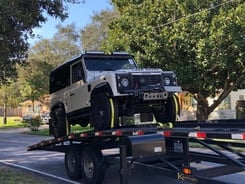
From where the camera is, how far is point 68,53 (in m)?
64.8

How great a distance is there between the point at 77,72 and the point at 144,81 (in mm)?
2554

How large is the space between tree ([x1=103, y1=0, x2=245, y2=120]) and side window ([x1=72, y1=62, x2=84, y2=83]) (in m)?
11.6

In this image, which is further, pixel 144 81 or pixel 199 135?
pixel 144 81

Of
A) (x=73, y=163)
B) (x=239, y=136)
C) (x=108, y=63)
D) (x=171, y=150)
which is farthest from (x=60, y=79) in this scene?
(x=239, y=136)

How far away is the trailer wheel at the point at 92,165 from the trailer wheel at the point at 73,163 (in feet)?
0.92

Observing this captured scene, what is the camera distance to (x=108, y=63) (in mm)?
11781

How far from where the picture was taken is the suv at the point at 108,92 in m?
9.71

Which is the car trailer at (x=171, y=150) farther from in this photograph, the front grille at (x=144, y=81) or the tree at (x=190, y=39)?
the tree at (x=190, y=39)

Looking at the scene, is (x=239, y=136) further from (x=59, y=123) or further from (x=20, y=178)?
(x=59, y=123)

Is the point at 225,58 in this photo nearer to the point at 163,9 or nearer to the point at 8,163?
the point at 163,9

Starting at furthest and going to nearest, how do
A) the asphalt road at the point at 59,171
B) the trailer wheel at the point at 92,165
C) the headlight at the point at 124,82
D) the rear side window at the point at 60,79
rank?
1. the rear side window at the point at 60,79
2. the asphalt road at the point at 59,171
3. the headlight at the point at 124,82
4. the trailer wheel at the point at 92,165

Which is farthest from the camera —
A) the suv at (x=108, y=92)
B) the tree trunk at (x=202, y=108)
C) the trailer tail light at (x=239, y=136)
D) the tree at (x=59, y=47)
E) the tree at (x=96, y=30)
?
the tree at (x=96, y=30)

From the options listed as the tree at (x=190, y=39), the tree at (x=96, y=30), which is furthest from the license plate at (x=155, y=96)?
Answer: the tree at (x=96, y=30)

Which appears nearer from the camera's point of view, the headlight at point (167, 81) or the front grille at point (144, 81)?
the front grille at point (144, 81)
